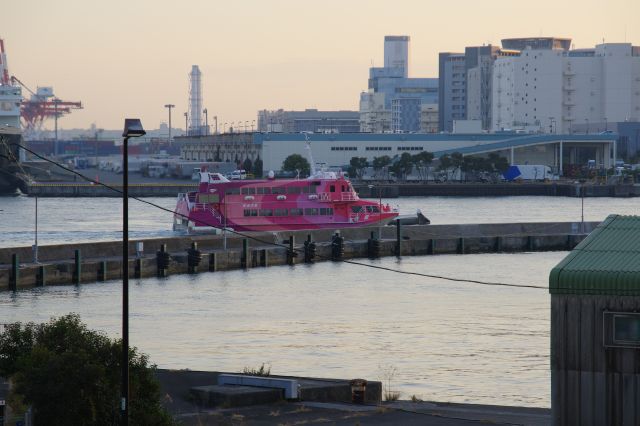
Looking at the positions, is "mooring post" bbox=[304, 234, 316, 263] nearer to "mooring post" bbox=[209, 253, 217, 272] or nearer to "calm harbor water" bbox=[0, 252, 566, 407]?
"calm harbor water" bbox=[0, 252, 566, 407]

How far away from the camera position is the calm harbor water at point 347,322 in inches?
1180

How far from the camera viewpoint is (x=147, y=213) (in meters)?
99.3

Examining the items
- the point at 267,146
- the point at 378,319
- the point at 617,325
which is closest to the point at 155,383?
the point at 617,325

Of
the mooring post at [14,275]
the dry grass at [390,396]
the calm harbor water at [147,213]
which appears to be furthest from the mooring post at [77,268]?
the dry grass at [390,396]

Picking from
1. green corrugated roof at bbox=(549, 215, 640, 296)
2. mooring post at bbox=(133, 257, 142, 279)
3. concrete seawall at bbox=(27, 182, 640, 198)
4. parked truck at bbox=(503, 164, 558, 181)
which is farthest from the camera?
parked truck at bbox=(503, 164, 558, 181)

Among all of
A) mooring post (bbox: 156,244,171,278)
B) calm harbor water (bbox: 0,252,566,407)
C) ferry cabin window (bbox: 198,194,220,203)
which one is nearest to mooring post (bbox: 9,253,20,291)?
calm harbor water (bbox: 0,252,566,407)

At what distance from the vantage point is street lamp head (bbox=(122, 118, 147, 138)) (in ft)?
51.8

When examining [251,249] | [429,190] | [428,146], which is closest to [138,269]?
[251,249]

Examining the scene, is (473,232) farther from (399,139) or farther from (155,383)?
(399,139)

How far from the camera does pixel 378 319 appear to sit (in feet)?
132

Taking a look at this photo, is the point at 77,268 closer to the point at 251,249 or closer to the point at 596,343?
the point at 251,249

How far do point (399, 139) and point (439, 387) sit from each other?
128 metres

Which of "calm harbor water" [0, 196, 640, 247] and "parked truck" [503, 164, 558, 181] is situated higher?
"parked truck" [503, 164, 558, 181]

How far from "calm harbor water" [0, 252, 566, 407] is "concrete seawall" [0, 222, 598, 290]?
0.93m
